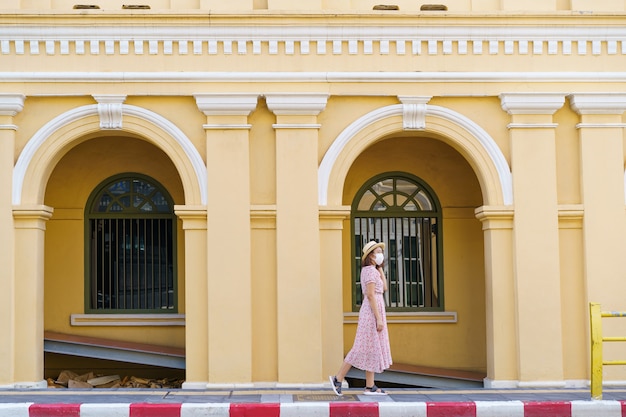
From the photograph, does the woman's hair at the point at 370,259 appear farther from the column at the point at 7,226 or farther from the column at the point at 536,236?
the column at the point at 7,226

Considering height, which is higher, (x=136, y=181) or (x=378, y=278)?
(x=136, y=181)

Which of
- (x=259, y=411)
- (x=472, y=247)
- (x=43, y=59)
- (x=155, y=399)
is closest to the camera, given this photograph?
(x=259, y=411)

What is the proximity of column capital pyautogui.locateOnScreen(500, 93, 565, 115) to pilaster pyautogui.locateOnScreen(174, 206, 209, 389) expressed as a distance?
13.0ft

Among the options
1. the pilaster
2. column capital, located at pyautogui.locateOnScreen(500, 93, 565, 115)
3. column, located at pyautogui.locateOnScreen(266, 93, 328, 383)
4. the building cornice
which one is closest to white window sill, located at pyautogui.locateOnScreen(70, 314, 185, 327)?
the pilaster

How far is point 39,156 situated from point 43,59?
1187 mm

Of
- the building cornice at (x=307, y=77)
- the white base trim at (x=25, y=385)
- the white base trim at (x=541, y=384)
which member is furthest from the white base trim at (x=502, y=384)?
the white base trim at (x=25, y=385)

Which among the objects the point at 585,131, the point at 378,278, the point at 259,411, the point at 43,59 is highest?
the point at 43,59

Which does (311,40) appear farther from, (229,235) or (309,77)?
(229,235)

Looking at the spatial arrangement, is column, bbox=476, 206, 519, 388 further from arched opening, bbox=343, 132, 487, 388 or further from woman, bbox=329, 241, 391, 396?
woman, bbox=329, 241, 391, 396

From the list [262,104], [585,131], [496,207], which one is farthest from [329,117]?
[585,131]

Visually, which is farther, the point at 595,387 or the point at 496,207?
the point at 496,207

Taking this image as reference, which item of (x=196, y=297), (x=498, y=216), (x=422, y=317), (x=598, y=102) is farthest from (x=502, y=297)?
(x=196, y=297)

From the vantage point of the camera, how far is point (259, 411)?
9.81 meters

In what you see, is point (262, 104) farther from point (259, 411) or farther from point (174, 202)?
point (259, 411)
